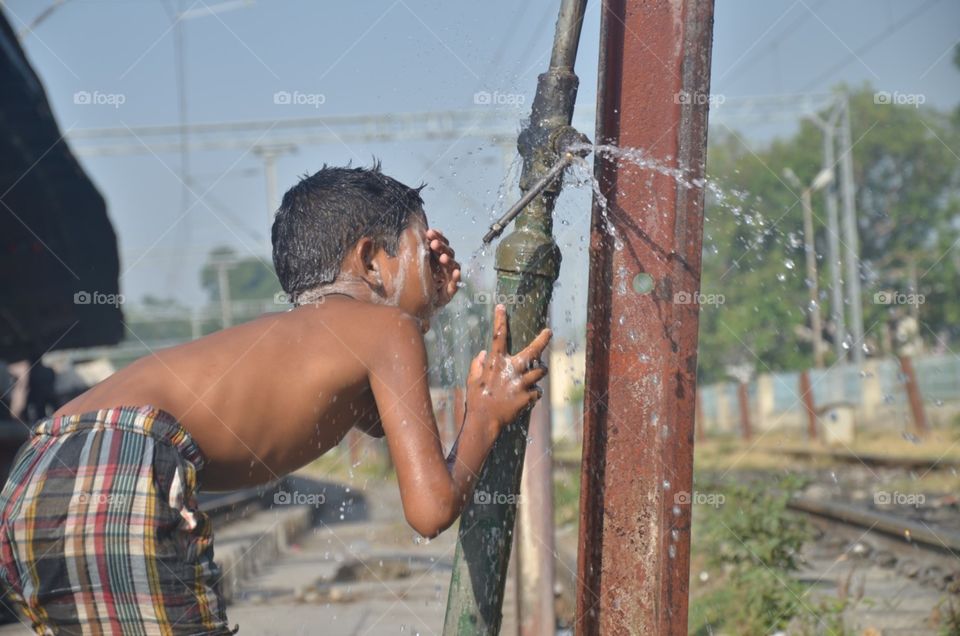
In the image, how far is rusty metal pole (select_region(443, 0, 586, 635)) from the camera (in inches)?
88.8

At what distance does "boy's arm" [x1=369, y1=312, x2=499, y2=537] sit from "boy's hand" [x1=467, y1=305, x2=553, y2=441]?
1.0 inches

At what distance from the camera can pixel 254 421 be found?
2166mm

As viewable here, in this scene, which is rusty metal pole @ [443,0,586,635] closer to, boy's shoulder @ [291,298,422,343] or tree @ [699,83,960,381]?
boy's shoulder @ [291,298,422,343]

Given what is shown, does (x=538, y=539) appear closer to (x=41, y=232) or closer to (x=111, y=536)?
(x=111, y=536)

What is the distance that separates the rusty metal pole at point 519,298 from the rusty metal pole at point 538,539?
227 cm

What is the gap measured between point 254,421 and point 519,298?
0.60m

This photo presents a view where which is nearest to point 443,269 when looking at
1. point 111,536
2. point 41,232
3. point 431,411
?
point 431,411

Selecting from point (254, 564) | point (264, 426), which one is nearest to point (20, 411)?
point (254, 564)

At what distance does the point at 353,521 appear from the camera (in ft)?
40.5

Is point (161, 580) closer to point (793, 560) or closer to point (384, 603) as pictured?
point (793, 560)

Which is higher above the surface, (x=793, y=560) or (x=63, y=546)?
(x=63, y=546)

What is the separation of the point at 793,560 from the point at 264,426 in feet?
11.5

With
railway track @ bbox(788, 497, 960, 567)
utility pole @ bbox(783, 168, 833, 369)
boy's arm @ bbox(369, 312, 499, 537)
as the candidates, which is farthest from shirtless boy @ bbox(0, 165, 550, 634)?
railway track @ bbox(788, 497, 960, 567)

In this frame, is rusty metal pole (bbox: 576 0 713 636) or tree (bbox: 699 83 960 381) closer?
rusty metal pole (bbox: 576 0 713 636)
